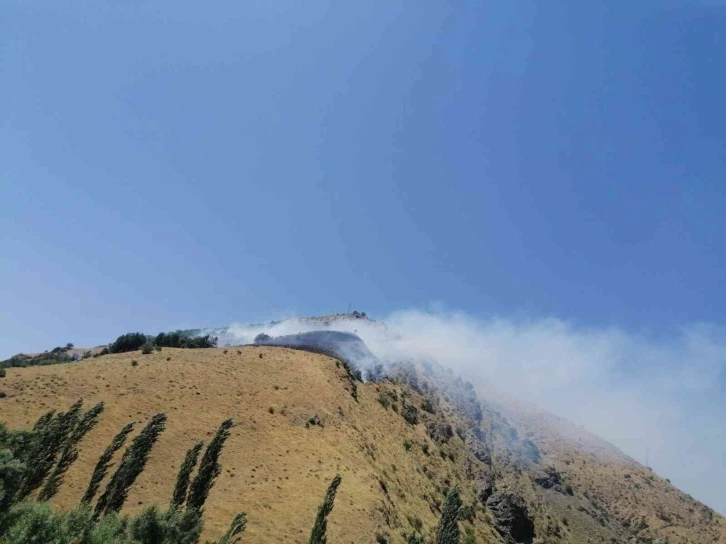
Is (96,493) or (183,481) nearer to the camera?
(96,493)

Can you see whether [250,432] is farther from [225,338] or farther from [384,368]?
[225,338]

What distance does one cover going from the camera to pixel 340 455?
153ft

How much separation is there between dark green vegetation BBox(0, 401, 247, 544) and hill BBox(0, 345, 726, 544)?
148 cm

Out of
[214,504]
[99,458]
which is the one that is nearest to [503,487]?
[214,504]

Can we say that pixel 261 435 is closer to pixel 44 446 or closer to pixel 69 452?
pixel 69 452

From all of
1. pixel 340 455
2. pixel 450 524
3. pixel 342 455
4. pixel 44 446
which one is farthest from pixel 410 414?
pixel 44 446

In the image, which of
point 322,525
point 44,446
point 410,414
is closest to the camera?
point 322,525

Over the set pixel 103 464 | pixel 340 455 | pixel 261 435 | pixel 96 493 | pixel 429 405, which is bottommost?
pixel 96 493

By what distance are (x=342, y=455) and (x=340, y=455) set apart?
28 cm

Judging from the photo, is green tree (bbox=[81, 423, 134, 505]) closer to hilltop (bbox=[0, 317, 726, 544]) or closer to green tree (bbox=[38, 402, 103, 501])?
hilltop (bbox=[0, 317, 726, 544])

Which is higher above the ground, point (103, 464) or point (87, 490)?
point (103, 464)

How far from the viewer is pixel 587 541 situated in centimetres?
7181

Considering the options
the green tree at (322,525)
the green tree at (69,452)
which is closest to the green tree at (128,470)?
the green tree at (69,452)

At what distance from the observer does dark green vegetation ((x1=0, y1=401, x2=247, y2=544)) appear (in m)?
26.3
